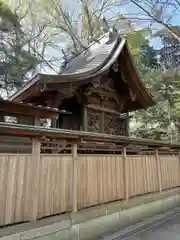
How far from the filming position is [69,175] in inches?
201

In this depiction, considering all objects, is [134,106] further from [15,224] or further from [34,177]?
[15,224]

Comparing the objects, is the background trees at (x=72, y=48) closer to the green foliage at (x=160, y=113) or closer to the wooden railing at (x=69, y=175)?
the green foliage at (x=160, y=113)

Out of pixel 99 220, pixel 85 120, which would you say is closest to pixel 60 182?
pixel 99 220

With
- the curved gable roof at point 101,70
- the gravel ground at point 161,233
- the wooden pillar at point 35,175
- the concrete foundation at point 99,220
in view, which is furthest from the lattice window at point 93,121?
the gravel ground at point 161,233

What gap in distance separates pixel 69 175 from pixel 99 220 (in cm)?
135

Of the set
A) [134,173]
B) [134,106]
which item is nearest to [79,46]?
[134,106]

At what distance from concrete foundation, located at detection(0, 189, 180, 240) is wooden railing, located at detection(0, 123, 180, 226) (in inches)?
9.1

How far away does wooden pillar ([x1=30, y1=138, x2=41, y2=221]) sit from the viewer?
4.30 metres

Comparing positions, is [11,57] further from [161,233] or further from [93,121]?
[161,233]

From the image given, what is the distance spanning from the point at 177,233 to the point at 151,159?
8.64 ft

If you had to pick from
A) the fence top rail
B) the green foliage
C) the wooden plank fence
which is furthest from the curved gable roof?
the green foliage

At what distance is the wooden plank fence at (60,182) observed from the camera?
13.5 feet

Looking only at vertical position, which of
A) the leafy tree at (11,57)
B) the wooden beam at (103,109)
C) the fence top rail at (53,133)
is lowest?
the fence top rail at (53,133)

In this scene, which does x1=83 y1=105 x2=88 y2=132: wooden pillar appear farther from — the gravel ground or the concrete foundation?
the gravel ground
